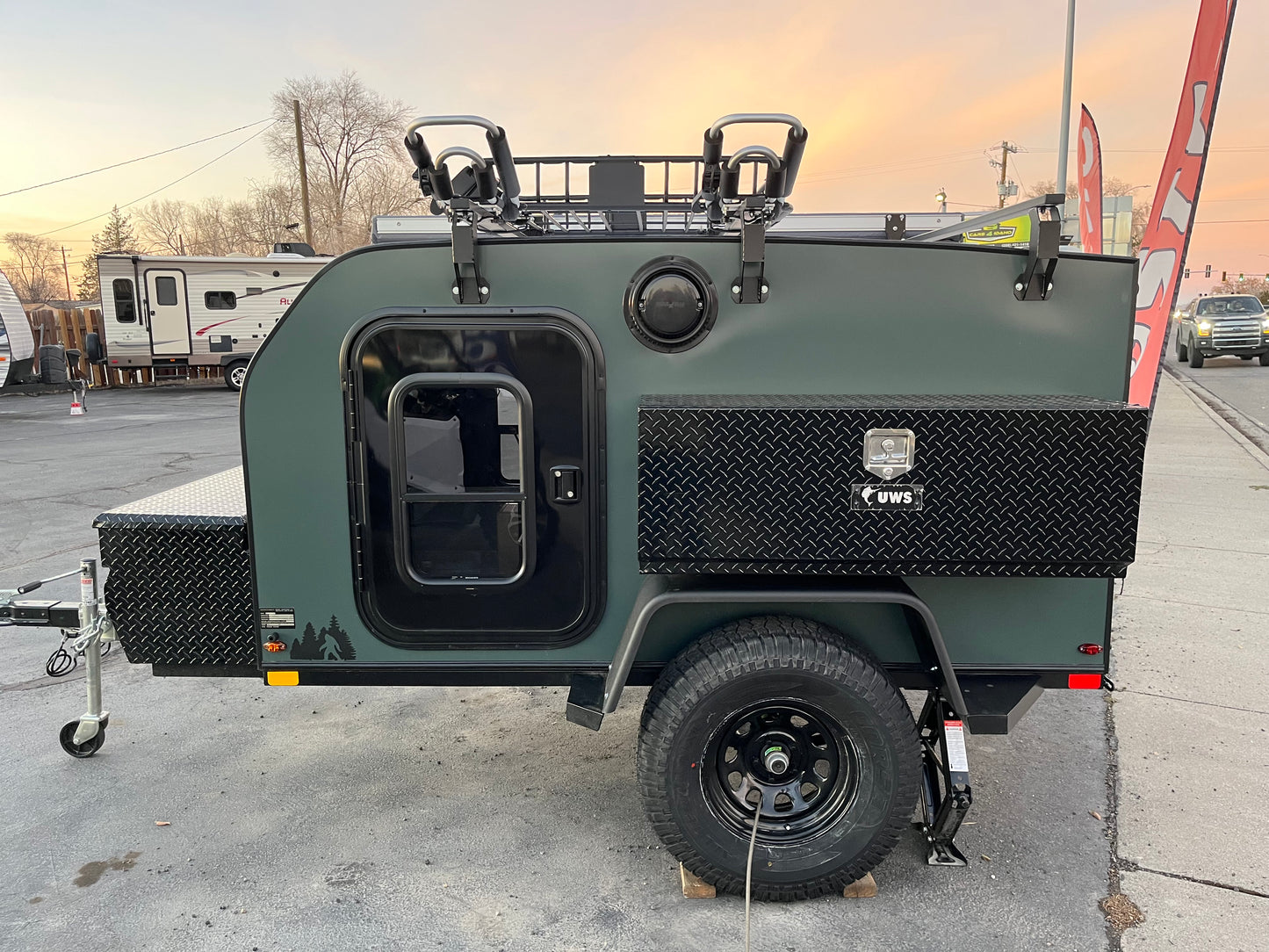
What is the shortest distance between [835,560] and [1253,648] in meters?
3.76

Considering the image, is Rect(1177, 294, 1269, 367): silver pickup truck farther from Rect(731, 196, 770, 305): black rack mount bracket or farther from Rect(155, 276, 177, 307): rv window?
Rect(155, 276, 177, 307): rv window

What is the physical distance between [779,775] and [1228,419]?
1483 cm

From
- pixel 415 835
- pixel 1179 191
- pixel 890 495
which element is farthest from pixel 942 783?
pixel 1179 191

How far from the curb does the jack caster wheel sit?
11783 mm

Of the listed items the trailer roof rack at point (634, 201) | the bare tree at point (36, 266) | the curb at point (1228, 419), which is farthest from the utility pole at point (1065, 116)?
the bare tree at point (36, 266)

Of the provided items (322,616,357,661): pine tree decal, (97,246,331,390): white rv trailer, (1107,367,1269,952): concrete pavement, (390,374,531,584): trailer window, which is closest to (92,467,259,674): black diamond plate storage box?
(322,616,357,661): pine tree decal

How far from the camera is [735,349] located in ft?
9.45

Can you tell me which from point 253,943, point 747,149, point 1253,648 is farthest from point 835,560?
point 1253,648

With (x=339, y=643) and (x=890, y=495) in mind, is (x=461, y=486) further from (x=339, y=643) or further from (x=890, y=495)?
(x=890, y=495)

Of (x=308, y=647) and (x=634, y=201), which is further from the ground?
(x=634, y=201)

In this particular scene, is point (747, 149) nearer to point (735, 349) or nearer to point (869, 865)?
point (735, 349)

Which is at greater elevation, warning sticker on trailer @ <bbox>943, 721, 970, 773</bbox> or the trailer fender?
the trailer fender

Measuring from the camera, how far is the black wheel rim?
287cm

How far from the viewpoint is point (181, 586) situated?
10.5 ft
